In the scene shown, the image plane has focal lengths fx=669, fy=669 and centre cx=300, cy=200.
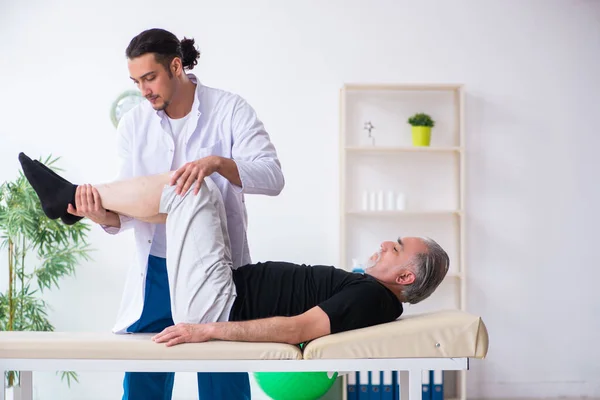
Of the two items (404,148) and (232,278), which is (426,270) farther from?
(404,148)

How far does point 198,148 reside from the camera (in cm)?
223

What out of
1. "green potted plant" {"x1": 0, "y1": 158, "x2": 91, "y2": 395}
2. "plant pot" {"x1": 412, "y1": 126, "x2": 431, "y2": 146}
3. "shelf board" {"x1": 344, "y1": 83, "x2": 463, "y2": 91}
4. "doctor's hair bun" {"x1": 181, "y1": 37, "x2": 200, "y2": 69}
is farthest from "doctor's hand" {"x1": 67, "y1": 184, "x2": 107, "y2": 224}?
"plant pot" {"x1": 412, "y1": 126, "x2": 431, "y2": 146}

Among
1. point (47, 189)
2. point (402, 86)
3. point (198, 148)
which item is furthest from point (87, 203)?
point (402, 86)

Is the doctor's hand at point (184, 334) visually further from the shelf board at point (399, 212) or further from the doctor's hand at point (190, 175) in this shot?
the shelf board at point (399, 212)

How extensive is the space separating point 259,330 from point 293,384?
1774mm

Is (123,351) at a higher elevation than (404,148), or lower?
lower

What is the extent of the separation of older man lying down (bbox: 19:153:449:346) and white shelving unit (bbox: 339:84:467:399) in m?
1.90

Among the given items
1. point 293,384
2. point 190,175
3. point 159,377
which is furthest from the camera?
point 293,384

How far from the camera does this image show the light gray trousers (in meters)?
1.87

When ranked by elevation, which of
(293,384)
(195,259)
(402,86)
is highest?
(402,86)

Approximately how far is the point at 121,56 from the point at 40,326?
1601mm

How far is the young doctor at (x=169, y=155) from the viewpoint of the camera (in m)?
2.07

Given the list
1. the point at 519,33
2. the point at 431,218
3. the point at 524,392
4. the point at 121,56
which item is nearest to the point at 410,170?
the point at 431,218

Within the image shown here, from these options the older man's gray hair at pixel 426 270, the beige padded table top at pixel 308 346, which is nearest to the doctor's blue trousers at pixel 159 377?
the beige padded table top at pixel 308 346
